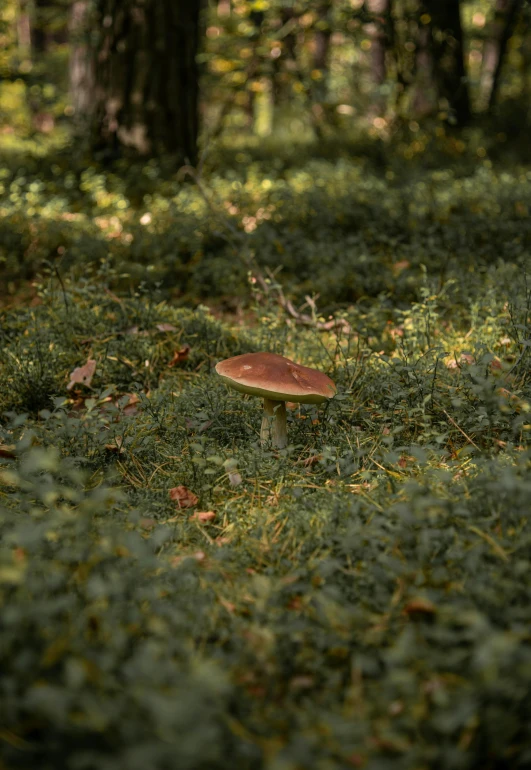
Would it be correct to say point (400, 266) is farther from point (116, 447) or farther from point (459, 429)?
point (116, 447)

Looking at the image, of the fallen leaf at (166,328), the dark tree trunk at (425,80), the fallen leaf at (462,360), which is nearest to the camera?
the fallen leaf at (462,360)

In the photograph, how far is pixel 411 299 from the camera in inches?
211

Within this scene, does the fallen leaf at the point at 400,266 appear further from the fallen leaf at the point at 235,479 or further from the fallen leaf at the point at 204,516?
the fallen leaf at the point at 204,516

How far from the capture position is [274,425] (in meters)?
3.40

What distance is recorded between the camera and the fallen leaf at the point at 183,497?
3.08 metres

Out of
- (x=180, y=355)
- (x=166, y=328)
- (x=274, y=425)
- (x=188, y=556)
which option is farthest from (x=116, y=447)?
(x=166, y=328)

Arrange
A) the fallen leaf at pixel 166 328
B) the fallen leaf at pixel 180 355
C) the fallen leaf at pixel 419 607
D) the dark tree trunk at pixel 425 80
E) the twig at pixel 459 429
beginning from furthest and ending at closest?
1. the dark tree trunk at pixel 425 80
2. the fallen leaf at pixel 166 328
3. the fallen leaf at pixel 180 355
4. the twig at pixel 459 429
5. the fallen leaf at pixel 419 607

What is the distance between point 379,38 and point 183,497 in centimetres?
885

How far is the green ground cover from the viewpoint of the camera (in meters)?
1.67

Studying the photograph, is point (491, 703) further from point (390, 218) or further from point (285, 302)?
point (390, 218)

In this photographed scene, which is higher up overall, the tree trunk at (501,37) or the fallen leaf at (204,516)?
the tree trunk at (501,37)

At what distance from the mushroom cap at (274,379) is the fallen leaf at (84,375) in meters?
1.44

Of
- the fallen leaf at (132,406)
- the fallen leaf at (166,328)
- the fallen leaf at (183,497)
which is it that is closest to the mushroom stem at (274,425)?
the fallen leaf at (183,497)

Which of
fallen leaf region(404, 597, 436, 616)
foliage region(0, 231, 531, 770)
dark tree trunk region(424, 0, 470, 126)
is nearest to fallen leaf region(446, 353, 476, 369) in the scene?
foliage region(0, 231, 531, 770)
